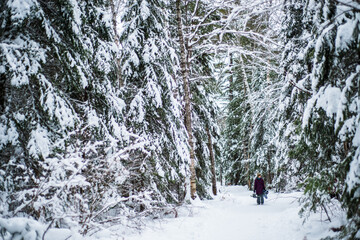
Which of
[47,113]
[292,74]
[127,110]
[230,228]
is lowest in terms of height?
[230,228]

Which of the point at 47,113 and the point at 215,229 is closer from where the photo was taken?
the point at 47,113

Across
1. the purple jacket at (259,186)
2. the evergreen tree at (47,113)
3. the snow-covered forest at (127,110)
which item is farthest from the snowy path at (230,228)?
the purple jacket at (259,186)

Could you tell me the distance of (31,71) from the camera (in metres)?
4.84

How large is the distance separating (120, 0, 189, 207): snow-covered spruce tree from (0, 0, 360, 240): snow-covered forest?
0.15 feet

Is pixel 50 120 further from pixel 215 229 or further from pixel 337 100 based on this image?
pixel 337 100

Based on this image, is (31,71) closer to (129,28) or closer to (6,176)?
(6,176)

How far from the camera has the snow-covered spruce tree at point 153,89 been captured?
8.48 metres

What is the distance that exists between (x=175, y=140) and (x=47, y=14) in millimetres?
5790

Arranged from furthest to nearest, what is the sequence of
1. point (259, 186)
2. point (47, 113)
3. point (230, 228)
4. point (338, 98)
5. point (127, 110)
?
point (259, 186), point (127, 110), point (230, 228), point (47, 113), point (338, 98)

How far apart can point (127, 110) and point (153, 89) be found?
1.39 m

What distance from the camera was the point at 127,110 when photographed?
29.2 ft

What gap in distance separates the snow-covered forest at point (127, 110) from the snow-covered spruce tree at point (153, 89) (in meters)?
0.04

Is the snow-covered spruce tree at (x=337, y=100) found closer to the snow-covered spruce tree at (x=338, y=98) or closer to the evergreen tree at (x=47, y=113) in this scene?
the snow-covered spruce tree at (x=338, y=98)

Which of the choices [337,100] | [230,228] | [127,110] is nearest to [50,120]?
[127,110]
